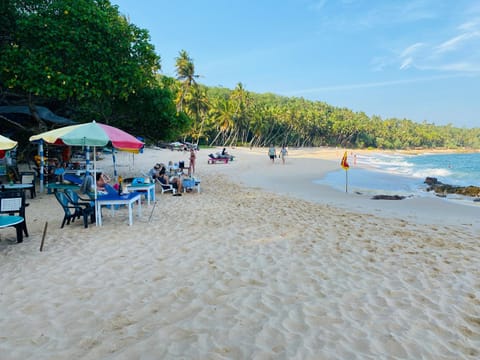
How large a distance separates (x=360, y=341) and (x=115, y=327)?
223cm

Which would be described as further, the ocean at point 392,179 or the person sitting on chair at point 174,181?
the ocean at point 392,179

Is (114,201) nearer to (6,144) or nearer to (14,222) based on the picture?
(14,222)

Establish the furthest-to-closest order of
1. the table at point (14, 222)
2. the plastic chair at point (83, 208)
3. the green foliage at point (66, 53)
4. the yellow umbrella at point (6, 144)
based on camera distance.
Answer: the green foliage at point (66, 53), the plastic chair at point (83, 208), the yellow umbrella at point (6, 144), the table at point (14, 222)

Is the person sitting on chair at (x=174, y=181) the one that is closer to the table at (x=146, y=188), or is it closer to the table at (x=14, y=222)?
the table at (x=146, y=188)

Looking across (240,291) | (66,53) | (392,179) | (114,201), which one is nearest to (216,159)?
(392,179)

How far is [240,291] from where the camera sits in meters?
3.75

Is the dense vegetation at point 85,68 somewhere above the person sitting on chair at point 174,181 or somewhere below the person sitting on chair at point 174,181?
above

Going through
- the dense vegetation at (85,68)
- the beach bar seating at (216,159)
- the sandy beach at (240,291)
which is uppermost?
the dense vegetation at (85,68)

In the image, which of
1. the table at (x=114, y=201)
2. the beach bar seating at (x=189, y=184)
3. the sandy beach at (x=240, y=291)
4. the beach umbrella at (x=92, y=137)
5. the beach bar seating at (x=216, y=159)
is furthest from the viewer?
the beach bar seating at (x=216, y=159)

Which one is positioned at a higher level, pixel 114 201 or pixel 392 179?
pixel 114 201

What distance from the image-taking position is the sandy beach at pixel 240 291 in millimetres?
2711

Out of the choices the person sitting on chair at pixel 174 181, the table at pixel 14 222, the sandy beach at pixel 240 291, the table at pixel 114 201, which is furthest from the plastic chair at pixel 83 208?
the person sitting on chair at pixel 174 181

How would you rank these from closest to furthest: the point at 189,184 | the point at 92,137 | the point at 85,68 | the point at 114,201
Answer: the point at 92,137 → the point at 114,201 → the point at 85,68 → the point at 189,184

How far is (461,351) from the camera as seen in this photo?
267cm
